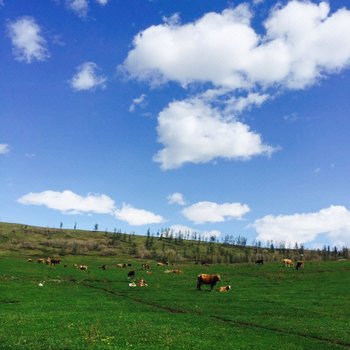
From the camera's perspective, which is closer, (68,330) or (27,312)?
(68,330)

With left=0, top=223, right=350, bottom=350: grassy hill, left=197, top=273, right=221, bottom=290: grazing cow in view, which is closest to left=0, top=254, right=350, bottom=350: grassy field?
left=0, top=223, right=350, bottom=350: grassy hill

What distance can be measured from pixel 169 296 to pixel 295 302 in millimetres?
16045

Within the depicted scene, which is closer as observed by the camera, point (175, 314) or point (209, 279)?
point (175, 314)

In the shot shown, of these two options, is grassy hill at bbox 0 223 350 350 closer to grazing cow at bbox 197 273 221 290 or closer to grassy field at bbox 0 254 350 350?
grassy field at bbox 0 254 350 350

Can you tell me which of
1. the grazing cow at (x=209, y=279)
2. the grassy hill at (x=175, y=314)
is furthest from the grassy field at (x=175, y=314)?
the grazing cow at (x=209, y=279)

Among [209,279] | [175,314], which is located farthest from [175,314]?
[209,279]

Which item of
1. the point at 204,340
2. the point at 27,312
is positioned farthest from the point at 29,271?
the point at 204,340

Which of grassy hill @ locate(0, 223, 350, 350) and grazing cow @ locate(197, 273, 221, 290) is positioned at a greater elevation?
grazing cow @ locate(197, 273, 221, 290)

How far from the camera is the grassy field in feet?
90.1

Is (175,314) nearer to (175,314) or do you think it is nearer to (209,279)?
(175,314)

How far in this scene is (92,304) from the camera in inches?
1799

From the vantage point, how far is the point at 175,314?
131 feet

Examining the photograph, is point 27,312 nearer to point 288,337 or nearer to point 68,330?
point 68,330

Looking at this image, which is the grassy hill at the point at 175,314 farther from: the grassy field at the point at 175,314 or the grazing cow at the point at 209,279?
the grazing cow at the point at 209,279
